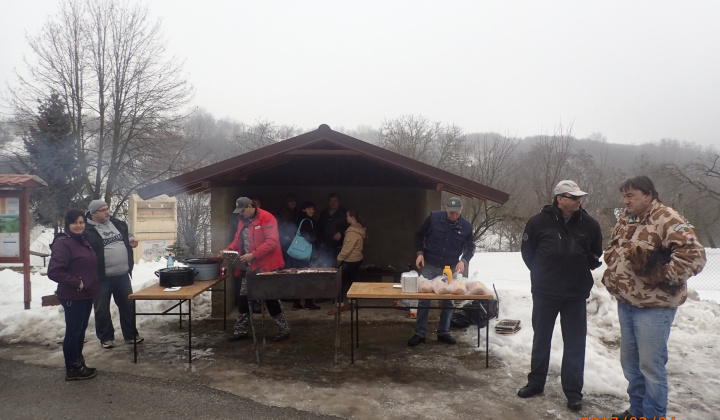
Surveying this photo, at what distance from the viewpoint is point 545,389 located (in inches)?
181

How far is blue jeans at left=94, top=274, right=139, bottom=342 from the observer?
227 inches

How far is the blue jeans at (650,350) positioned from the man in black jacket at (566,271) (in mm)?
474

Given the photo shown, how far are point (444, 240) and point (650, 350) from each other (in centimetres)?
273

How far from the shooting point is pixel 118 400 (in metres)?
4.36

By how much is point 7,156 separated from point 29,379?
49.3 feet

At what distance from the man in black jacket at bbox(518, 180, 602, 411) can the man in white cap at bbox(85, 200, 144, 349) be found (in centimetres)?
442

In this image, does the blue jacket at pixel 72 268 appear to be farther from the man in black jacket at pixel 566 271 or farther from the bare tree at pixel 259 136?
the bare tree at pixel 259 136

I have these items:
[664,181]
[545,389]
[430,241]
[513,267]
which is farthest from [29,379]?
[664,181]

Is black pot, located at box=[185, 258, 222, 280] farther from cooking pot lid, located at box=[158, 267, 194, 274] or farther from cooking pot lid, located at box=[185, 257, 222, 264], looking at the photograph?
cooking pot lid, located at box=[158, 267, 194, 274]

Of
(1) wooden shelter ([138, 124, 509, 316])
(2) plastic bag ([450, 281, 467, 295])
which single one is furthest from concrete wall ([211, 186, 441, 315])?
(2) plastic bag ([450, 281, 467, 295])

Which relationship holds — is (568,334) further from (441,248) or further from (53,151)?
(53,151)

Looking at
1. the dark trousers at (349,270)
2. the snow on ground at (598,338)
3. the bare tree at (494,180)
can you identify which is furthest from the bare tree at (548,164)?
the dark trousers at (349,270)

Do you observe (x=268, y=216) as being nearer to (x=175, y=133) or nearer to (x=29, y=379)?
(x=29, y=379)

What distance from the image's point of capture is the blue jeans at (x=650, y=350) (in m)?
3.55
